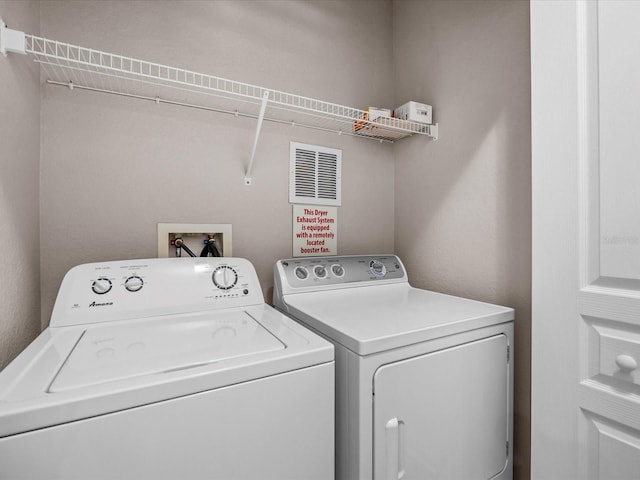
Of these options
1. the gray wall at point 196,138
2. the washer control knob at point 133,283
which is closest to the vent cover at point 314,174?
the gray wall at point 196,138

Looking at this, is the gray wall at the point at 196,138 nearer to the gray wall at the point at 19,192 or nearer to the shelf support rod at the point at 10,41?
the gray wall at the point at 19,192

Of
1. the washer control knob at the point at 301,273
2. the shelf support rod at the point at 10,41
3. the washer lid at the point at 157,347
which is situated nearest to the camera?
the washer lid at the point at 157,347

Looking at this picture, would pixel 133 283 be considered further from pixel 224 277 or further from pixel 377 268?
pixel 377 268

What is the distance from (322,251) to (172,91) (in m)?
1.08

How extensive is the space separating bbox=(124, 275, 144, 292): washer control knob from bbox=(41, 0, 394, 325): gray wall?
248 mm

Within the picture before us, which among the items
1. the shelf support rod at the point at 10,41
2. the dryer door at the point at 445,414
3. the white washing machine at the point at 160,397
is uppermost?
the shelf support rod at the point at 10,41

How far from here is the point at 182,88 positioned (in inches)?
56.9

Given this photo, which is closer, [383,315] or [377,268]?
[383,315]

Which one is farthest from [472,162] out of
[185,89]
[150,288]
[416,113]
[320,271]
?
[150,288]

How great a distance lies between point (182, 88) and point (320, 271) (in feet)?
3.45

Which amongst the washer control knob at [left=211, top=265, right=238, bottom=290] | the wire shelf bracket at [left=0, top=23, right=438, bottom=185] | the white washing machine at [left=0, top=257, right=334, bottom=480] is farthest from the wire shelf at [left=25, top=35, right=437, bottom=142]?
the white washing machine at [left=0, top=257, right=334, bottom=480]

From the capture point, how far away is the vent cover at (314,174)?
1.73 meters

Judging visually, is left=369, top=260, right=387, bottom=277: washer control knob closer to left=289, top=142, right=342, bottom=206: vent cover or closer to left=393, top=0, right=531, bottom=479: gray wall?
left=393, top=0, right=531, bottom=479: gray wall

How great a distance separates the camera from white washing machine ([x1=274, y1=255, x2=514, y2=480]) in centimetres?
92
